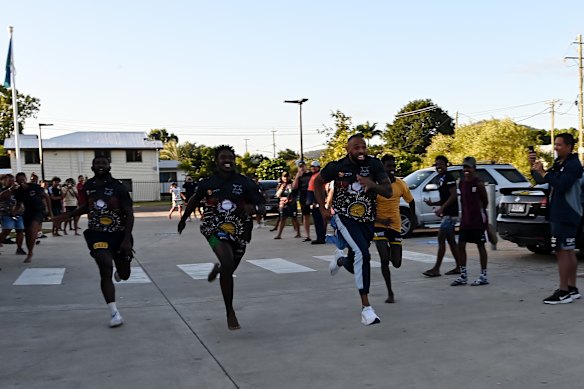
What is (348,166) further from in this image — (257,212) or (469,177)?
(469,177)

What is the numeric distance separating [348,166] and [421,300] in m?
2.01

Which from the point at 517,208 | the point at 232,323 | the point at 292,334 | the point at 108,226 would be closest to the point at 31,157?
the point at 517,208

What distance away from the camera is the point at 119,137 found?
58.2 meters

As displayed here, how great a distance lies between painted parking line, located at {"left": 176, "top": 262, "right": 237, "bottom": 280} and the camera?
933 cm

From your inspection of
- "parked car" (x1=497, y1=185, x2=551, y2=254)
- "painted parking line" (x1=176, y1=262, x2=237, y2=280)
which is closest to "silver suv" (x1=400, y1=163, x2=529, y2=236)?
"parked car" (x1=497, y1=185, x2=551, y2=254)

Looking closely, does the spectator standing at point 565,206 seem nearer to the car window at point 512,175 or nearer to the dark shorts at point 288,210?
the car window at point 512,175

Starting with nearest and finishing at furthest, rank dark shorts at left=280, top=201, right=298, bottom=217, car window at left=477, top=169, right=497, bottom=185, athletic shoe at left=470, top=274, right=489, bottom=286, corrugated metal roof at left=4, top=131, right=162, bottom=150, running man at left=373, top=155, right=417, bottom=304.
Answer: running man at left=373, top=155, right=417, bottom=304 < athletic shoe at left=470, top=274, right=489, bottom=286 < car window at left=477, top=169, right=497, bottom=185 < dark shorts at left=280, top=201, right=298, bottom=217 < corrugated metal roof at left=4, top=131, right=162, bottom=150

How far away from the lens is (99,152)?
2121 inches

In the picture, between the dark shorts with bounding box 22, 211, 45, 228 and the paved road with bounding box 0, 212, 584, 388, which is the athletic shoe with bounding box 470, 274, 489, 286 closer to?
the paved road with bounding box 0, 212, 584, 388

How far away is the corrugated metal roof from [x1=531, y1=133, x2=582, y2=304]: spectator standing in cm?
5163

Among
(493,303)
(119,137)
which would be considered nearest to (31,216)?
(493,303)

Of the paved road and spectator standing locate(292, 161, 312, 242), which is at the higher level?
spectator standing locate(292, 161, 312, 242)

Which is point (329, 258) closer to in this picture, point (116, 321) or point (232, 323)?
point (232, 323)

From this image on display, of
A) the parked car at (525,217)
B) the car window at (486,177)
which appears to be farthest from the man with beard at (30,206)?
the car window at (486,177)
